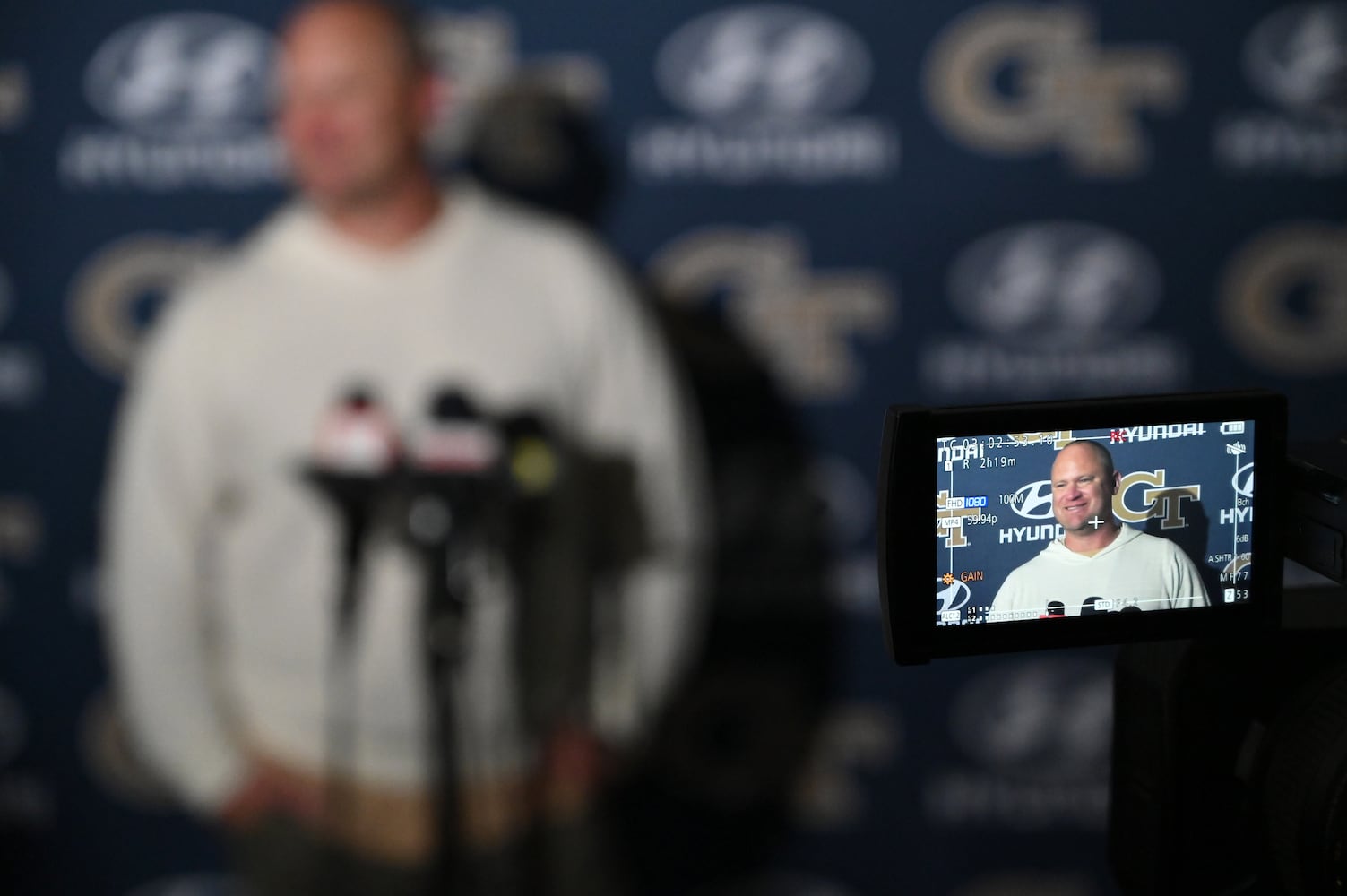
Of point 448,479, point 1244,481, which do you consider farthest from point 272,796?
point 1244,481

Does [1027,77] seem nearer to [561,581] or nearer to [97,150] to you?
[561,581]

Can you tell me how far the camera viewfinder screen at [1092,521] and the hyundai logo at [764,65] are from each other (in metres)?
1.57

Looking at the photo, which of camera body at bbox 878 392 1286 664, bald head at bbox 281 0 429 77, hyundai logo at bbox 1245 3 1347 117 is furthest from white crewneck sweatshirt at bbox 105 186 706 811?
camera body at bbox 878 392 1286 664

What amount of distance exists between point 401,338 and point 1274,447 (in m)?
1.62

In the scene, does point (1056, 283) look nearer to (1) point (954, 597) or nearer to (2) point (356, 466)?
(2) point (356, 466)

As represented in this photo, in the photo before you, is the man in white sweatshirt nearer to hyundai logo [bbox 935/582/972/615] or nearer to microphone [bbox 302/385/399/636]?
hyundai logo [bbox 935/582/972/615]

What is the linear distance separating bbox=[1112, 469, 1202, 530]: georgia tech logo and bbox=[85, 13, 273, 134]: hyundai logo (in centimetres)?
186

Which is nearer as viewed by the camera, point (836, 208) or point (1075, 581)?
point (1075, 581)

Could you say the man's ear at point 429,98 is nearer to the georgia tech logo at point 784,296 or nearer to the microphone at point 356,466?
the georgia tech logo at point 784,296

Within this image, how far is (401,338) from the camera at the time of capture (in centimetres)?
226

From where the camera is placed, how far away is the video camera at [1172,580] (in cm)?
89

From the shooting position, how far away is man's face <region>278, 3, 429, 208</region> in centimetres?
227

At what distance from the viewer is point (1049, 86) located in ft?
7.71

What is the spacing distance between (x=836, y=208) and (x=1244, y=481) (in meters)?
1.54
